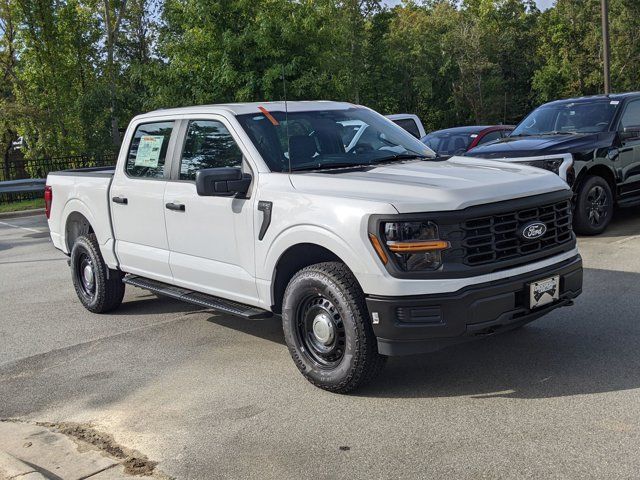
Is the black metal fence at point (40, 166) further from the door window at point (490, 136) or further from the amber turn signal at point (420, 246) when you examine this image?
the amber turn signal at point (420, 246)

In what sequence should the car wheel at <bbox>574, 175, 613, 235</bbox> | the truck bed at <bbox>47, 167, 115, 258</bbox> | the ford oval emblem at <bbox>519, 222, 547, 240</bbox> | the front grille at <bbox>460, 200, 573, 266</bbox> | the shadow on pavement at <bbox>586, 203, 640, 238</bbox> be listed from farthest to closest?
the shadow on pavement at <bbox>586, 203, 640, 238</bbox>
the car wheel at <bbox>574, 175, 613, 235</bbox>
the truck bed at <bbox>47, 167, 115, 258</bbox>
the ford oval emblem at <bbox>519, 222, 547, 240</bbox>
the front grille at <bbox>460, 200, 573, 266</bbox>

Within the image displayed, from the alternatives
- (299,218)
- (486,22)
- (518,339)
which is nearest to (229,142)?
(299,218)

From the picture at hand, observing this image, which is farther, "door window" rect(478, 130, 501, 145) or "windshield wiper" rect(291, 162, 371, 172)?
"door window" rect(478, 130, 501, 145)

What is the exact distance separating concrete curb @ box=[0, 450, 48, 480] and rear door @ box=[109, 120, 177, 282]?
2420 mm

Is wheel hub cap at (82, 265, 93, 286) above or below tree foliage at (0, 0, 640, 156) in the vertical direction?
below

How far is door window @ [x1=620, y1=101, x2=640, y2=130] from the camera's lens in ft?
34.3

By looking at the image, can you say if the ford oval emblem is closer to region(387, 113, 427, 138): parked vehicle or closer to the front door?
the front door

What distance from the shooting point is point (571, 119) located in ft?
35.6

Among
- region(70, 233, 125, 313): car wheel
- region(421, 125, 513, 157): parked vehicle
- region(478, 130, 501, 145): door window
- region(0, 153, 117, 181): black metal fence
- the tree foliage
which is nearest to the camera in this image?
region(70, 233, 125, 313): car wheel

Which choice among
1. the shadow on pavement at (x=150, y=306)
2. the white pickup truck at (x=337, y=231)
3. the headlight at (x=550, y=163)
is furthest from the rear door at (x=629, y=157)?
the shadow on pavement at (x=150, y=306)

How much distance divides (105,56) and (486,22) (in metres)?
32.4

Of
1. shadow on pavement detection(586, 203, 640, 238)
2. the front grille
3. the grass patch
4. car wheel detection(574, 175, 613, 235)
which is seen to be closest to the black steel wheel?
the front grille

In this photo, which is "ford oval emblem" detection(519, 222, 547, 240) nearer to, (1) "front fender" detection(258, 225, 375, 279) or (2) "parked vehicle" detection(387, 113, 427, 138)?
(1) "front fender" detection(258, 225, 375, 279)

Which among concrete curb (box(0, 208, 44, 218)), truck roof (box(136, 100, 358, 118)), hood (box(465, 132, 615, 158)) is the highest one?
truck roof (box(136, 100, 358, 118))
